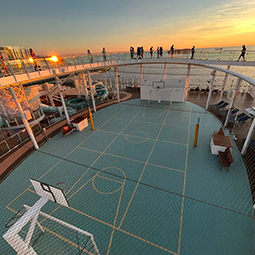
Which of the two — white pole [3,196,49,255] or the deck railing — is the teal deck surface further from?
the deck railing

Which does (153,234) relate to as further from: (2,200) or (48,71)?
(48,71)

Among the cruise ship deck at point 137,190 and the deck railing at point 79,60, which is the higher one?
the deck railing at point 79,60

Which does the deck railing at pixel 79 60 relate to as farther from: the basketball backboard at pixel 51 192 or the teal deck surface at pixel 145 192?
the basketball backboard at pixel 51 192

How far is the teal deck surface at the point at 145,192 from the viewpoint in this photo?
504 centimetres

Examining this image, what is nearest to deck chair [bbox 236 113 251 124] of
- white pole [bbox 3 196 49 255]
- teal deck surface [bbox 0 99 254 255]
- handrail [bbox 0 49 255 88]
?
teal deck surface [bbox 0 99 254 255]

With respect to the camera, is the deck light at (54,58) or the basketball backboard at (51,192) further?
the deck light at (54,58)

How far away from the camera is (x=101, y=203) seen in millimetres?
6395

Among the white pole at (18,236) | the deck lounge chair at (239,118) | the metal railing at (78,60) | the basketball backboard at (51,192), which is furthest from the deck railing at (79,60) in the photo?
the white pole at (18,236)

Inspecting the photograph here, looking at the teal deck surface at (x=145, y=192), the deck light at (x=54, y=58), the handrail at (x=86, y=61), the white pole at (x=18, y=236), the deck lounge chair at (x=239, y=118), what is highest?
the deck light at (x=54, y=58)

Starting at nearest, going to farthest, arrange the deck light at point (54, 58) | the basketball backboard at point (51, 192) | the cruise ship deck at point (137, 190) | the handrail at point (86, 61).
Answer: the basketball backboard at point (51, 192) → the cruise ship deck at point (137, 190) → the handrail at point (86, 61) → the deck light at point (54, 58)

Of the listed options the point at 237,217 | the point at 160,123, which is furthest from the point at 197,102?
the point at 237,217

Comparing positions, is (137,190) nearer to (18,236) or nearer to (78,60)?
(18,236)

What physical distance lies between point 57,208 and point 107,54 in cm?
1472

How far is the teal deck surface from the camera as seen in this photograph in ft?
16.5
